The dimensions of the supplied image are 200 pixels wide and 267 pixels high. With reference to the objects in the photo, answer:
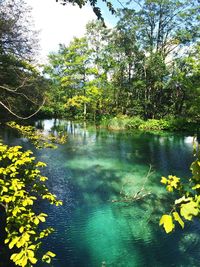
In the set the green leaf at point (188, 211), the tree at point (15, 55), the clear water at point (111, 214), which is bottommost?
the clear water at point (111, 214)

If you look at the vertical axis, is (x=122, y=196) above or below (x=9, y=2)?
below

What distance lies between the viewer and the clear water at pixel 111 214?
719 cm

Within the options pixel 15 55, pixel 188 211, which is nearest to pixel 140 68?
pixel 15 55

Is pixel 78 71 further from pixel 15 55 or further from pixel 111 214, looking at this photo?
pixel 111 214

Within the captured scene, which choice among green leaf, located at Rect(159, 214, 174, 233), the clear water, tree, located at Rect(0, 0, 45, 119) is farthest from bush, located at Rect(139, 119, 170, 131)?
green leaf, located at Rect(159, 214, 174, 233)

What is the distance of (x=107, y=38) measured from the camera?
38.0 meters

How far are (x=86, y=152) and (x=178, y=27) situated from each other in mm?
23196

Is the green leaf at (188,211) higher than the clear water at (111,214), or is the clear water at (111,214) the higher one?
the green leaf at (188,211)

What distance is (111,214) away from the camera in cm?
962

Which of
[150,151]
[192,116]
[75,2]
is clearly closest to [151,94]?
[192,116]

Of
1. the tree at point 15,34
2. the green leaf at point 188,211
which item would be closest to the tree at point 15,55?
the tree at point 15,34

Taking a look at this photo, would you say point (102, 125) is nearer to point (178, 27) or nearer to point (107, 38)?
point (107, 38)

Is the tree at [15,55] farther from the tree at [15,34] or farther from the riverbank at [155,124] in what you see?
the riverbank at [155,124]

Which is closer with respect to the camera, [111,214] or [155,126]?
[111,214]
